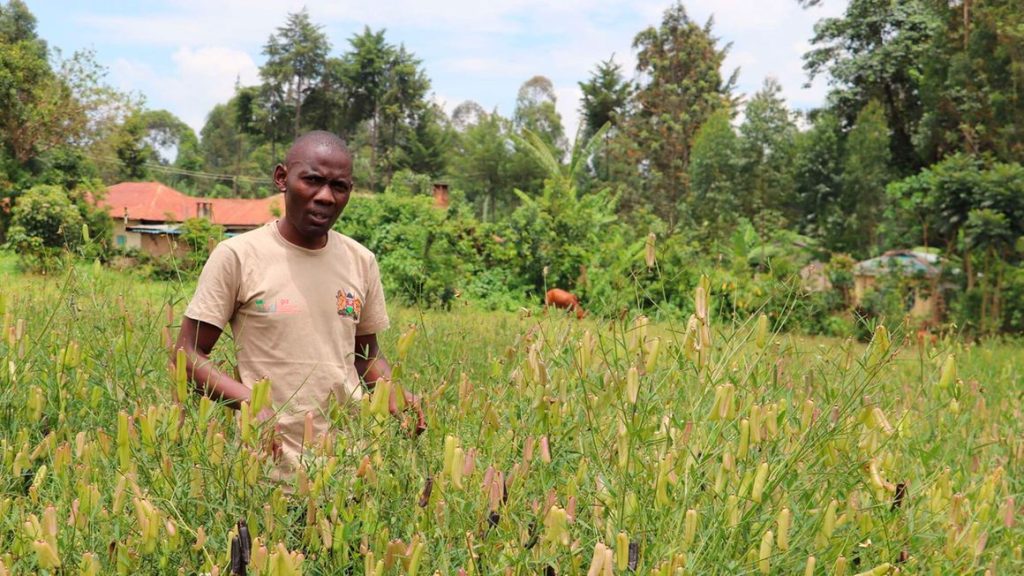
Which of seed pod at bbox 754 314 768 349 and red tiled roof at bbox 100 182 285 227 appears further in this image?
red tiled roof at bbox 100 182 285 227

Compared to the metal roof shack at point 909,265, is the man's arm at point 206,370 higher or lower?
higher

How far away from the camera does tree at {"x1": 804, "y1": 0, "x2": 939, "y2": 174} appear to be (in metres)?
21.3

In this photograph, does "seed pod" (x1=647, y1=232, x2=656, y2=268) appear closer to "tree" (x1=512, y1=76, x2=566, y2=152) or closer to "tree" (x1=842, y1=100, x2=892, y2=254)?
"tree" (x1=842, y1=100, x2=892, y2=254)

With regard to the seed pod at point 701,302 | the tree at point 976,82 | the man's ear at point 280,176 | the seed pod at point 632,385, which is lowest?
the seed pod at point 632,385

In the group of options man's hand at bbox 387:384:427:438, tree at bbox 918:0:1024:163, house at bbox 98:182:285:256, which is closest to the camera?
man's hand at bbox 387:384:427:438

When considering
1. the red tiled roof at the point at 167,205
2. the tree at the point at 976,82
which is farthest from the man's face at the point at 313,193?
the red tiled roof at the point at 167,205

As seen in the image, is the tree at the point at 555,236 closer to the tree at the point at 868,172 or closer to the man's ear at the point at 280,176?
the tree at the point at 868,172

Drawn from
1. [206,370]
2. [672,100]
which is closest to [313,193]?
[206,370]

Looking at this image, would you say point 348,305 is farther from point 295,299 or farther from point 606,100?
point 606,100

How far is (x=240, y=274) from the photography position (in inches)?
77.6

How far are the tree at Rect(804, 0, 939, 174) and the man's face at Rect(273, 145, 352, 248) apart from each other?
21408 mm

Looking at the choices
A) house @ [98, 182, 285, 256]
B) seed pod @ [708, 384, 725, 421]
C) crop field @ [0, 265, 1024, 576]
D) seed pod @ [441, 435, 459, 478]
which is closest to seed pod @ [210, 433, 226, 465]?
crop field @ [0, 265, 1024, 576]

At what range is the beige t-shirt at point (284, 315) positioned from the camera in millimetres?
1929

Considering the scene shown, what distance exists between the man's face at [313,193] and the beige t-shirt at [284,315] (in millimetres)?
38
